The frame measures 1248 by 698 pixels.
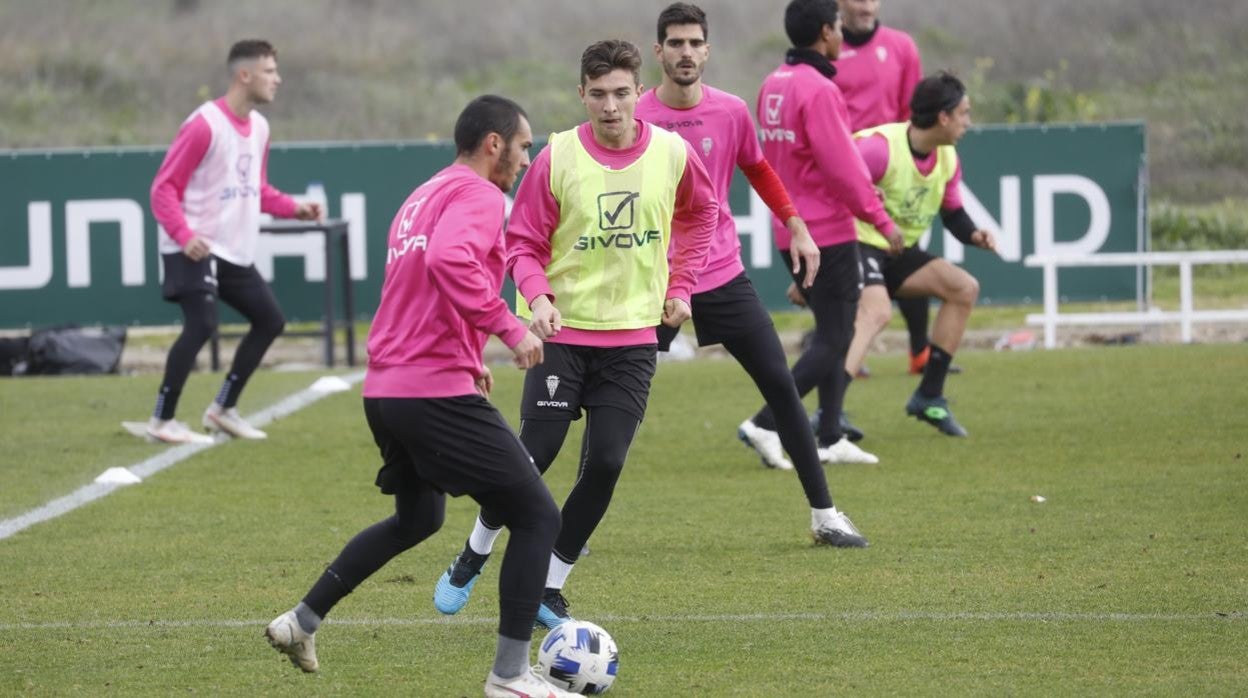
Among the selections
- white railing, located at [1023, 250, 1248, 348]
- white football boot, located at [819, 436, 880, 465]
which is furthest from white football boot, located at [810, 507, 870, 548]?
white railing, located at [1023, 250, 1248, 348]

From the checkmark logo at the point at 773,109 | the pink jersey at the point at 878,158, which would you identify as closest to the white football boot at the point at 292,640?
the checkmark logo at the point at 773,109

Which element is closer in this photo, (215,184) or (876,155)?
(876,155)

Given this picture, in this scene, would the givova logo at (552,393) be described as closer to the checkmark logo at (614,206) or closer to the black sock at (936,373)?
the checkmark logo at (614,206)

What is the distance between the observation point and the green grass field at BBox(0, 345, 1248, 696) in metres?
5.50

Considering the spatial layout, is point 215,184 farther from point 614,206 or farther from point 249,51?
point 614,206

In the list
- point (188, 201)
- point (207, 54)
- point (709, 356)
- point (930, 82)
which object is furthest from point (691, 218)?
point (207, 54)

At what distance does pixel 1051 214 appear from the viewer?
15938 millimetres

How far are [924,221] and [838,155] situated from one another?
175 centimetres

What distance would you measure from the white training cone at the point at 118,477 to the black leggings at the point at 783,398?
3.57 m

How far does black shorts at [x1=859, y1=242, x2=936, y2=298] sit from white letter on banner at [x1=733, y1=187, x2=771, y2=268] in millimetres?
4986

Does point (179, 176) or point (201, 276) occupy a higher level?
point (179, 176)

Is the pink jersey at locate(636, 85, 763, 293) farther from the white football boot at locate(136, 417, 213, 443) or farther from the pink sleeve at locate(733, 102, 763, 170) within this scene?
the white football boot at locate(136, 417, 213, 443)

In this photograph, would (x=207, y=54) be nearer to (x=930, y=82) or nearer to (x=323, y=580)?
(x=930, y=82)

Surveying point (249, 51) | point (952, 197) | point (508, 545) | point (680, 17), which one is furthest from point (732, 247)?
point (249, 51)
